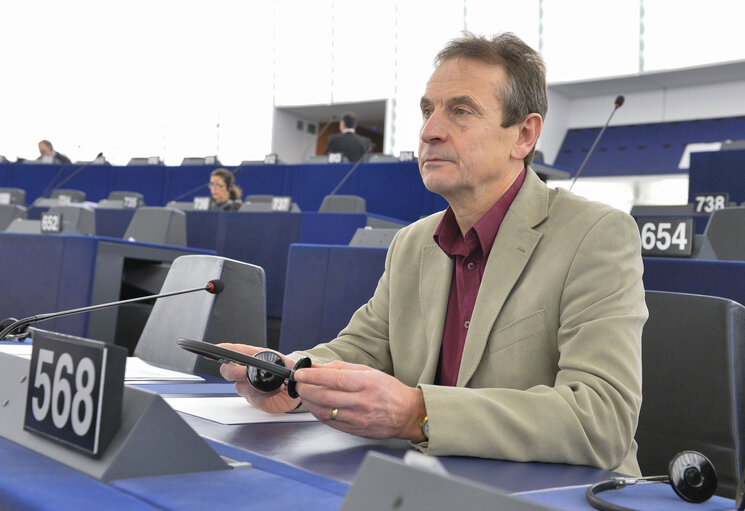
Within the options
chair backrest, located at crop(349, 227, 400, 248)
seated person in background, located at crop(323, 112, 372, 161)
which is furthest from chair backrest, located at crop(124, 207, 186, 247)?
seated person in background, located at crop(323, 112, 372, 161)

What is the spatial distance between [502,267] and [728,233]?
2.35 meters

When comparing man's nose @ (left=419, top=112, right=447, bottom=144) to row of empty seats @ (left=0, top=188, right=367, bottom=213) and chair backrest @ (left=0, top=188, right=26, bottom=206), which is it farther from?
chair backrest @ (left=0, top=188, right=26, bottom=206)

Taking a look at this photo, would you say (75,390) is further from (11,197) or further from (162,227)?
(11,197)

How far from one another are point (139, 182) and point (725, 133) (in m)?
8.44

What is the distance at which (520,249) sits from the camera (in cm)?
117

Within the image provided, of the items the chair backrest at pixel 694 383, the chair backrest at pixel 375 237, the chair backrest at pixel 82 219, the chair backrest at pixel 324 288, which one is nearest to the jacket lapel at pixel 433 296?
the chair backrest at pixel 694 383

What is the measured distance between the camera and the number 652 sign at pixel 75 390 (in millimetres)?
672

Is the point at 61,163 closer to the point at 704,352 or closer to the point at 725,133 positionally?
the point at 725,133

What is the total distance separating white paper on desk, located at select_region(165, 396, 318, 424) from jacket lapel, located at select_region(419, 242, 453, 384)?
22 centimetres

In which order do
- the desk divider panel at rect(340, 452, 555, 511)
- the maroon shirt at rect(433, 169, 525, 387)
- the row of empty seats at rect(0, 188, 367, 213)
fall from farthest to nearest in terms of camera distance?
the row of empty seats at rect(0, 188, 367, 213), the maroon shirt at rect(433, 169, 525, 387), the desk divider panel at rect(340, 452, 555, 511)

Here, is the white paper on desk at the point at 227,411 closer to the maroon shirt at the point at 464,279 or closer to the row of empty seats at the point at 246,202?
the maroon shirt at the point at 464,279

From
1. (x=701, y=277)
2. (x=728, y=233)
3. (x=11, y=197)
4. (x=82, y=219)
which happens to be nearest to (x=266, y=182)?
→ (x=11, y=197)

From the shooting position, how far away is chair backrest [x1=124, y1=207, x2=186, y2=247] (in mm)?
5449

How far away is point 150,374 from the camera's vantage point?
4.51 feet
